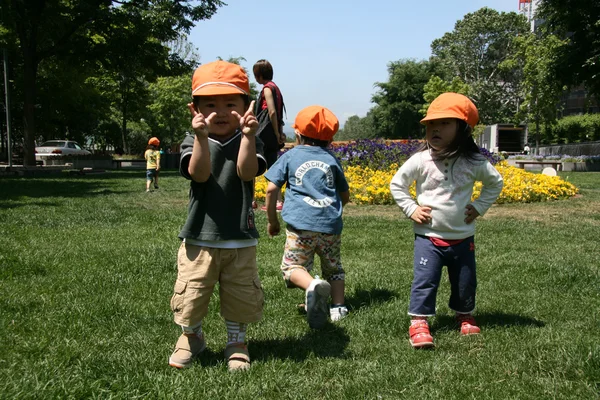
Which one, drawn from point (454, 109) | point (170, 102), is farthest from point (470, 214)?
point (170, 102)

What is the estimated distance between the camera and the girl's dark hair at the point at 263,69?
679cm

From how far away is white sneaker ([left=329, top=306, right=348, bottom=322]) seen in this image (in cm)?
391

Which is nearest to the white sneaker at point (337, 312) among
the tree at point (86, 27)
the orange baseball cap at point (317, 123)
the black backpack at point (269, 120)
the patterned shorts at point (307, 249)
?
the patterned shorts at point (307, 249)

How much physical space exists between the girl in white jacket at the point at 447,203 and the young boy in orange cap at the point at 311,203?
51cm

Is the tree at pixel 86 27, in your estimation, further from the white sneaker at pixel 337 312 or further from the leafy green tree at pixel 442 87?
the leafy green tree at pixel 442 87

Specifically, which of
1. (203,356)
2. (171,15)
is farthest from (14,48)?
(203,356)

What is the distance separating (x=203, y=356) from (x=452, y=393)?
1.36 m

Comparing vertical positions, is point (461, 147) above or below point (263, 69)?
below

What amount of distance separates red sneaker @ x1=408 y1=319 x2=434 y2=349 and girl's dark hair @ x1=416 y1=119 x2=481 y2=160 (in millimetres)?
1060

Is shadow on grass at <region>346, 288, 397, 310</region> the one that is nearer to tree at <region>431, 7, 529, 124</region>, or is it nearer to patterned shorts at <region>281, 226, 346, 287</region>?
patterned shorts at <region>281, 226, 346, 287</region>

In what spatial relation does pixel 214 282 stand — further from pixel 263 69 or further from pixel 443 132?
pixel 263 69

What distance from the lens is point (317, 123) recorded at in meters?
4.08

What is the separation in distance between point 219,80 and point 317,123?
124 cm

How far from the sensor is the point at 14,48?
27281 mm
